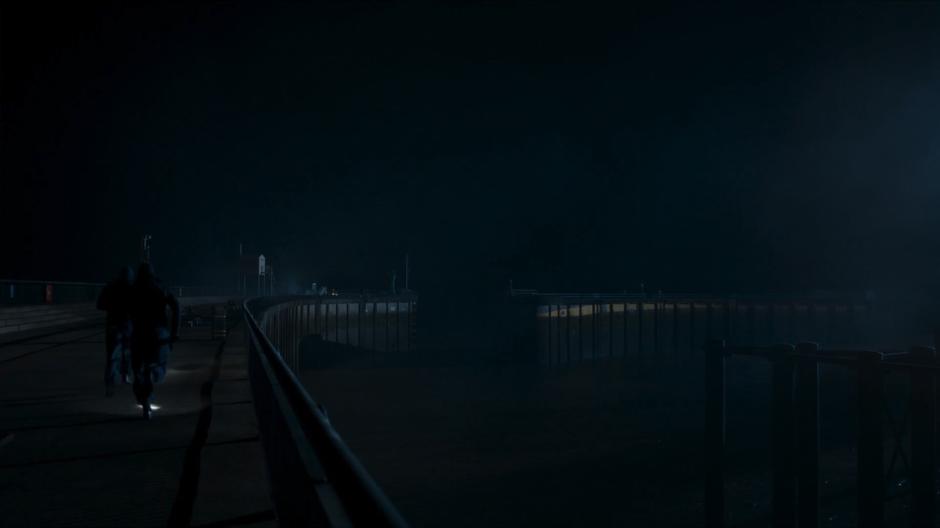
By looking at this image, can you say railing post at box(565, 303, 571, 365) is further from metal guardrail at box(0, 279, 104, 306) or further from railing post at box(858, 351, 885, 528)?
railing post at box(858, 351, 885, 528)

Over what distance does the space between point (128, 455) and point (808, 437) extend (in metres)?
8.08

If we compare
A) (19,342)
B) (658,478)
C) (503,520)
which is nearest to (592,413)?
(658,478)

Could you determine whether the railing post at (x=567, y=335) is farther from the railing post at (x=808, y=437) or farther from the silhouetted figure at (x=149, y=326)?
the silhouetted figure at (x=149, y=326)

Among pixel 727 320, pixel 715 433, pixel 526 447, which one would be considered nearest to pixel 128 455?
pixel 715 433

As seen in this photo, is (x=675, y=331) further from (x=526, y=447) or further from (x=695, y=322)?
(x=526, y=447)

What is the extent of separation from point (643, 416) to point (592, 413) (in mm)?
2524

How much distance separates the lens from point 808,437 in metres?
9.44

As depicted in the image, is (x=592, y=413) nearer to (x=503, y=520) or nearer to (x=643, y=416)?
(x=643, y=416)

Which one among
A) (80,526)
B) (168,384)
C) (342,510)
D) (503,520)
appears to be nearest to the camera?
(342,510)

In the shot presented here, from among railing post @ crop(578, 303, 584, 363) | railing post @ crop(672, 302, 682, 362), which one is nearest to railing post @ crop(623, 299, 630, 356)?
railing post @ crop(672, 302, 682, 362)

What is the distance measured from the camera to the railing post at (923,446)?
27.5ft

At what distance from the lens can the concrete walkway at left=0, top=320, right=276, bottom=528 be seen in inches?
225

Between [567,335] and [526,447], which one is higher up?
[567,335]

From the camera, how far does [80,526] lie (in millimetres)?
5422
